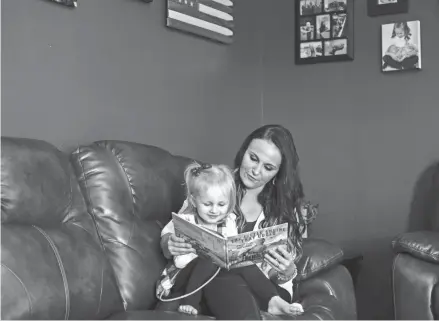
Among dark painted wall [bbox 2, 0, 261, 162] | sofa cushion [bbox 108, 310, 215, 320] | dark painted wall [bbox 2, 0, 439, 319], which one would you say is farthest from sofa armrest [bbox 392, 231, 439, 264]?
dark painted wall [bbox 2, 0, 261, 162]

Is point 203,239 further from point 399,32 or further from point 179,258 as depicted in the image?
point 399,32

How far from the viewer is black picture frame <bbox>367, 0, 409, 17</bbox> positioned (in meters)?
3.72

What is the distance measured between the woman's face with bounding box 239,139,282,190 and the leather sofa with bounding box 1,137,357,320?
1.00 ft

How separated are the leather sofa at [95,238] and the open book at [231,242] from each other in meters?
0.21

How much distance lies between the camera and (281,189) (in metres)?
2.72

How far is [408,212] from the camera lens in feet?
12.0

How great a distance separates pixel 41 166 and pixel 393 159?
2323 mm

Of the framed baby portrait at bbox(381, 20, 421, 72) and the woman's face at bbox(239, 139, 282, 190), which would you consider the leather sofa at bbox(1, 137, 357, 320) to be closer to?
the woman's face at bbox(239, 139, 282, 190)

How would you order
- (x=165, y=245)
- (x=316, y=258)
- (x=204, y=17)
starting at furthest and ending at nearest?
(x=204, y=17) < (x=316, y=258) < (x=165, y=245)

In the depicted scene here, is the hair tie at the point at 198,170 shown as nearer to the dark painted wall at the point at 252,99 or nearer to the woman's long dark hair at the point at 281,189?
the woman's long dark hair at the point at 281,189

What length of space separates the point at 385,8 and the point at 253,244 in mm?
2219

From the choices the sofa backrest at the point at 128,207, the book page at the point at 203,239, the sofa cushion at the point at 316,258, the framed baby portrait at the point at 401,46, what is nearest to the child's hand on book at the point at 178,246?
the book page at the point at 203,239

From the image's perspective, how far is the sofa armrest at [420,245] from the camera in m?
2.69

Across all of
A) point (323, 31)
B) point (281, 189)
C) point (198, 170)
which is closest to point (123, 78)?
point (198, 170)
